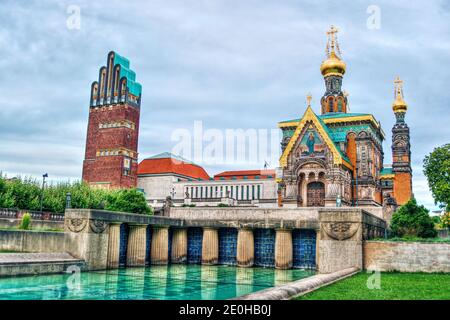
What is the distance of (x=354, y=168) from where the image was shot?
59.2 meters

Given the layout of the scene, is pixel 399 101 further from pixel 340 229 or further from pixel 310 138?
pixel 340 229

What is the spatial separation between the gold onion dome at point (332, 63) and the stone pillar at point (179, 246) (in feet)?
137

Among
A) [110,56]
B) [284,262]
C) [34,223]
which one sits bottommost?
[284,262]

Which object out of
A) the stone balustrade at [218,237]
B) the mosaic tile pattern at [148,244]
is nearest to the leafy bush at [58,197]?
the mosaic tile pattern at [148,244]

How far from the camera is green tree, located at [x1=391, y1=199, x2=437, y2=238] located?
102ft

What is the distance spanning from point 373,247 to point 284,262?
887 centimetres

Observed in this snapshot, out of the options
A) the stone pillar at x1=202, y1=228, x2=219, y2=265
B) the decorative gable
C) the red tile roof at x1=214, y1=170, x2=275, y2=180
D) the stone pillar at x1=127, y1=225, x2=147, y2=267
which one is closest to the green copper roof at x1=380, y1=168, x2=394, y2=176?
the decorative gable

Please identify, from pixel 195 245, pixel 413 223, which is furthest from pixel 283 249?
pixel 413 223

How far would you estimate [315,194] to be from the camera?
178ft

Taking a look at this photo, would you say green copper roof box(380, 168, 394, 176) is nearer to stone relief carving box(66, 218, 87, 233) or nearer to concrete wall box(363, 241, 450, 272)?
concrete wall box(363, 241, 450, 272)

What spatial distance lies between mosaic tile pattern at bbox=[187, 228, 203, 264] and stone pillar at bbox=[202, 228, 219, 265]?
1210 millimetres
